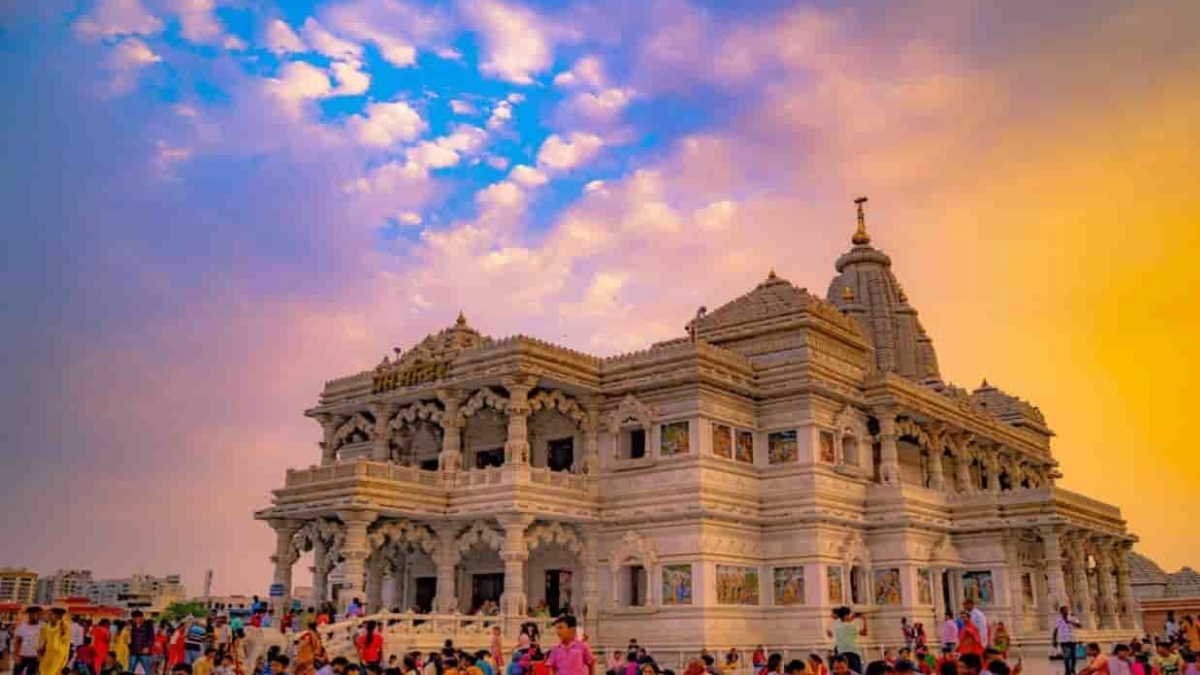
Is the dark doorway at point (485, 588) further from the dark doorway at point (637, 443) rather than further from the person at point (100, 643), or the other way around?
the person at point (100, 643)

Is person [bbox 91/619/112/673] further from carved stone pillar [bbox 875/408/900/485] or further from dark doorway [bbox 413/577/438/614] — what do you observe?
carved stone pillar [bbox 875/408/900/485]

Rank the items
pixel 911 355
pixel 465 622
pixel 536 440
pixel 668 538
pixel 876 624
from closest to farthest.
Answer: pixel 465 622, pixel 668 538, pixel 876 624, pixel 536 440, pixel 911 355

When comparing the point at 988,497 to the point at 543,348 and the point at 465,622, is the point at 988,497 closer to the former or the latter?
the point at 543,348

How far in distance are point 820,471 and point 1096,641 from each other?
13.0 m

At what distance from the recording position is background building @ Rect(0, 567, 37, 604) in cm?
7119

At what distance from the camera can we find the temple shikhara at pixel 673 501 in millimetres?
34344

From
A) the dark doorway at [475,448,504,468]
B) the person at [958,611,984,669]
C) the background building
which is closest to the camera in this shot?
the person at [958,611,984,669]

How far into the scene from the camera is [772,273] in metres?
42.5

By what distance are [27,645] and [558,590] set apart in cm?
2078

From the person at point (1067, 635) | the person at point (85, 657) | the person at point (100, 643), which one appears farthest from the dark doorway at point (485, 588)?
the person at point (1067, 635)

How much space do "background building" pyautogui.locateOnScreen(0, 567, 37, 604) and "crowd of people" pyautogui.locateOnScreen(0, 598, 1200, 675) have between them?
159 ft

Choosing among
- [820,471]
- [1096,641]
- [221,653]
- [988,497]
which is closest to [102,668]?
[221,653]

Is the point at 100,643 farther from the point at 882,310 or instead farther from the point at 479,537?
the point at 882,310

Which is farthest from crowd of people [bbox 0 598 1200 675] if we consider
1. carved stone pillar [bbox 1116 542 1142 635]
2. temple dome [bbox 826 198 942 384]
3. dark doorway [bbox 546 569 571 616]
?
temple dome [bbox 826 198 942 384]
